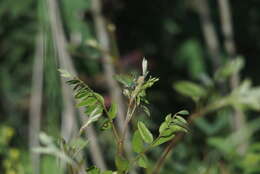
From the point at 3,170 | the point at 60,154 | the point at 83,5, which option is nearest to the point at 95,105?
the point at 60,154

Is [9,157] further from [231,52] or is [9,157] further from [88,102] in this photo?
[231,52]

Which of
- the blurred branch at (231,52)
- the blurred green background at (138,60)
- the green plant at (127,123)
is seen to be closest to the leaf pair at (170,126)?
the green plant at (127,123)

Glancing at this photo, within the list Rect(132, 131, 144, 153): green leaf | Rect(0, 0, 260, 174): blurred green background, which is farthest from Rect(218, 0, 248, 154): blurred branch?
Rect(132, 131, 144, 153): green leaf

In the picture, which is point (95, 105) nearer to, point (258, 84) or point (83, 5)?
point (83, 5)

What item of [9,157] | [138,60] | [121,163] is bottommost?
[138,60]

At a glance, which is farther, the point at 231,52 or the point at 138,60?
the point at 138,60

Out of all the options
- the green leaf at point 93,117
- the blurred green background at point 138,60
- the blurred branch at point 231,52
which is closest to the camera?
the green leaf at point 93,117

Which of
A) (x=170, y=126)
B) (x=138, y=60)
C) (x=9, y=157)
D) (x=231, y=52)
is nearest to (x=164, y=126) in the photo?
(x=170, y=126)

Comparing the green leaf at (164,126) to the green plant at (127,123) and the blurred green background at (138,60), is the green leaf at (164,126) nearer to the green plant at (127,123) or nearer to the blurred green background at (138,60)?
the green plant at (127,123)
